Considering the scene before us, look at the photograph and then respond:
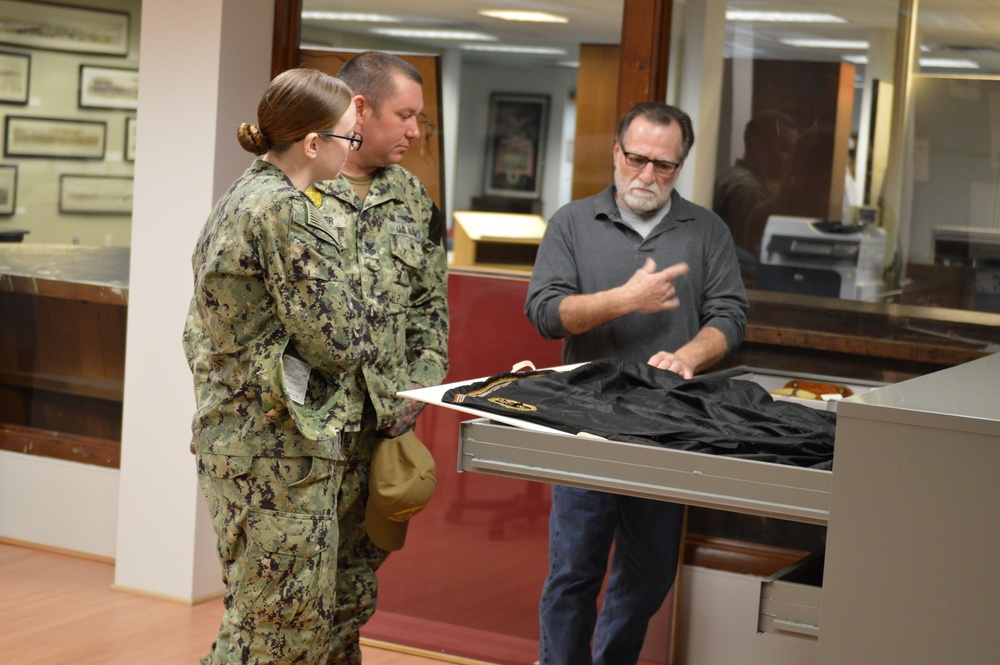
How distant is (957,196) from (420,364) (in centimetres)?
175

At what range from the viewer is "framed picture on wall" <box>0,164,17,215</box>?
4.81 m

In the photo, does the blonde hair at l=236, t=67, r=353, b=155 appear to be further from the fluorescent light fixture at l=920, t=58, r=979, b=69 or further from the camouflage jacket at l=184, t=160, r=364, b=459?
the fluorescent light fixture at l=920, t=58, r=979, b=69

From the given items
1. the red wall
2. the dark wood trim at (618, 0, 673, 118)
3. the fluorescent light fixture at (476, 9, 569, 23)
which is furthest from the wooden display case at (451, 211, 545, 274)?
the fluorescent light fixture at (476, 9, 569, 23)

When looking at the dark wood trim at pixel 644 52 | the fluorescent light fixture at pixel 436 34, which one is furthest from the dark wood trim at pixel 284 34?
the dark wood trim at pixel 644 52

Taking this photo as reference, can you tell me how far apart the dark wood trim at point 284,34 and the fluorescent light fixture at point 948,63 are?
213cm

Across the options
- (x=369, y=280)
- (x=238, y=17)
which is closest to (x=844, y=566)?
(x=369, y=280)

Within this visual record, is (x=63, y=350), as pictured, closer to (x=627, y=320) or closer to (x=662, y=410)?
(x=627, y=320)

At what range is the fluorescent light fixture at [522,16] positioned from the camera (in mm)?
3855

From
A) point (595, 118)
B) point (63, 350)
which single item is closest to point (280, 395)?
point (595, 118)

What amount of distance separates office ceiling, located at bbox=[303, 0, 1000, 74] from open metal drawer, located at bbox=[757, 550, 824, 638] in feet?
7.30

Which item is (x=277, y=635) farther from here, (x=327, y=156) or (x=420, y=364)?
(x=327, y=156)

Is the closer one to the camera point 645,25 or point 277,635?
point 277,635

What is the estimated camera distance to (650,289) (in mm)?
2596

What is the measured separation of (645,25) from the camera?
366cm
